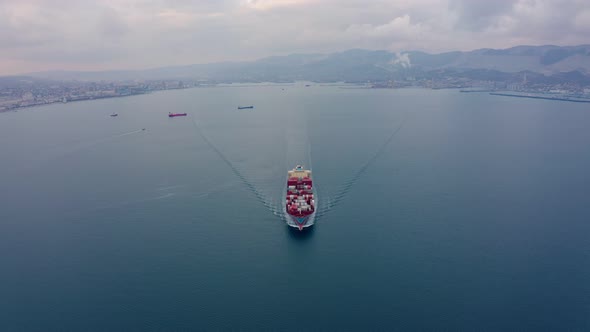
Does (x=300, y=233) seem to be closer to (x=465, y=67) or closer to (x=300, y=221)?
(x=300, y=221)

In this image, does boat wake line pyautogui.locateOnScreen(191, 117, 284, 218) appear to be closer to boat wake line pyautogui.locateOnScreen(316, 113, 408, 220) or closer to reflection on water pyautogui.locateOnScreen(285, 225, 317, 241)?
reflection on water pyautogui.locateOnScreen(285, 225, 317, 241)

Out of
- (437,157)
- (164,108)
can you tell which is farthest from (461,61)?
(437,157)

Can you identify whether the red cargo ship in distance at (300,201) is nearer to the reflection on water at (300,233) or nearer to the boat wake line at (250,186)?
the reflection on water at (300,233)

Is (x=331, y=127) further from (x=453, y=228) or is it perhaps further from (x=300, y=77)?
(x=300, y=77)

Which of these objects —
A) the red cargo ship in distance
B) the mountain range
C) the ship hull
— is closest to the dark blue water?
the ship hull

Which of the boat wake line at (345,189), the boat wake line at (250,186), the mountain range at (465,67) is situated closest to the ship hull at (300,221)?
the boat wake line at (345,189)

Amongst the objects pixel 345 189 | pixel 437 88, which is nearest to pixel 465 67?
pixel 437 88

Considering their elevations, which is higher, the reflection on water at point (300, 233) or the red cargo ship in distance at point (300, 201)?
the red cargo ship in distance at point (300, 201)
